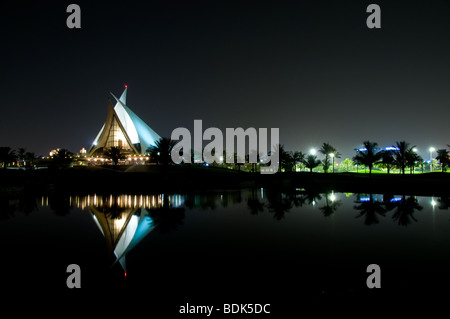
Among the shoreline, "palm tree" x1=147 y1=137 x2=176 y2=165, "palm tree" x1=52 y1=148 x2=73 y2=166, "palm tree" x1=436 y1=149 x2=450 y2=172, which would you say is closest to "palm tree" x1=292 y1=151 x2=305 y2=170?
the shoreline

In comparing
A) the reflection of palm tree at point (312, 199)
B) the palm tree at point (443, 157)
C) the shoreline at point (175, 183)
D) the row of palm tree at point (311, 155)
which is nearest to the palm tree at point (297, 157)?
the row of palm tree at point (311, 155)

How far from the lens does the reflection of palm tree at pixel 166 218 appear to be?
948 centimetres

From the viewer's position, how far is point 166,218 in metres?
11.3

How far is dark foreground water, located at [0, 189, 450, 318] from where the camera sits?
4277 millimetres

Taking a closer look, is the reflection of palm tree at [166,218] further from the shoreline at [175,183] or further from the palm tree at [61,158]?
the palm tree at [61,158]

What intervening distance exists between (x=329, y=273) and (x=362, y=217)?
6.77 m

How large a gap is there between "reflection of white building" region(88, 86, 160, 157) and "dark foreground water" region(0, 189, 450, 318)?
3742cm

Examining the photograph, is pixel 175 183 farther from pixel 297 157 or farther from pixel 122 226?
pixel 297 157

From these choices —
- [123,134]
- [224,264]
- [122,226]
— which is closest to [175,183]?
[122,226]

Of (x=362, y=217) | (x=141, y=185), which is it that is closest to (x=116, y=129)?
(x=141, y=185)

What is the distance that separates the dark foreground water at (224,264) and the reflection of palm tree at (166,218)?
0.23ft

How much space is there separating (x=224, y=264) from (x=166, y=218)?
589 centimetres

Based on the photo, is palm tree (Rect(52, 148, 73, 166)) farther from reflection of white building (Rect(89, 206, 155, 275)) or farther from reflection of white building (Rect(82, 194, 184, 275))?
reflection of white building (Rect(89, 206, 155, 275))
